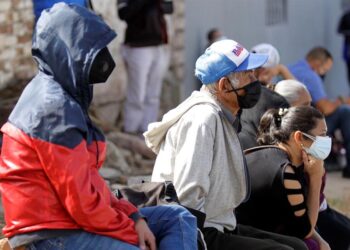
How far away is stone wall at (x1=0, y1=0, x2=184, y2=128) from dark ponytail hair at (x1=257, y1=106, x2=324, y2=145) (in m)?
3.45

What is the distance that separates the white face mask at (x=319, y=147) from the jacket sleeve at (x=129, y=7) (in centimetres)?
427

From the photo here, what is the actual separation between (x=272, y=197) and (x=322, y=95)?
3.84m

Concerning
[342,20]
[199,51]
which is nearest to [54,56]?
[199,51]

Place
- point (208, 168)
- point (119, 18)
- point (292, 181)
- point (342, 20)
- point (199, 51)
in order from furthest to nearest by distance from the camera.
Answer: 1. point (342, 20)
2. point (199, 51)
3. point (119, 18)
4. point (292, 181)
5. point (208, 168)

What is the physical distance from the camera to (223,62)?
4730 millimetres

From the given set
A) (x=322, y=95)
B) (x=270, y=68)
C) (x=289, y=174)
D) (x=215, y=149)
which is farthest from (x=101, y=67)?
(x=322, y=95)

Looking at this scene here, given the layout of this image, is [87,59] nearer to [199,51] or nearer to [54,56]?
[54,56]

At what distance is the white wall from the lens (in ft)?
35.4

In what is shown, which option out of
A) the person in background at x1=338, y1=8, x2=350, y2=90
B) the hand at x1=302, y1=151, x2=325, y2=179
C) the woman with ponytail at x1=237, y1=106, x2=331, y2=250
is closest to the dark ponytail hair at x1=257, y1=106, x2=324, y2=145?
the woman with ponytail at x1=237, y1=106, x2=331, y2=250

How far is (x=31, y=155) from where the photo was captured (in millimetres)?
3732

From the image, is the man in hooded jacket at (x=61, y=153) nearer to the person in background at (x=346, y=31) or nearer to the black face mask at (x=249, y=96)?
the black face mask at (x=249, y=96)

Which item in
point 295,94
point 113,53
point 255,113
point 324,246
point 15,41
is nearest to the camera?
point 324,246

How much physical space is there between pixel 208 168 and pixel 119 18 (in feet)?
16.4

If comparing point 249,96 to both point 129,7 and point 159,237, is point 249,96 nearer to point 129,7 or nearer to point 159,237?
point 159,237
